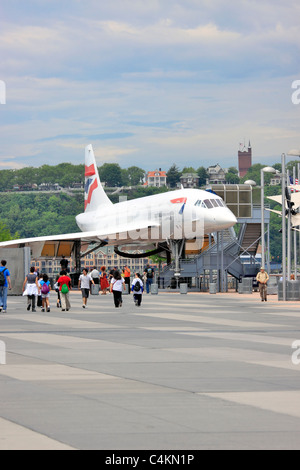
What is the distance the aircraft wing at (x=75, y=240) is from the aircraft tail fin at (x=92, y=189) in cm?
868

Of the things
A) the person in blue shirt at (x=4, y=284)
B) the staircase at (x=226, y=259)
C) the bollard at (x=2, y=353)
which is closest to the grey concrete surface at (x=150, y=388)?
the bollard at (x=2, y=353)

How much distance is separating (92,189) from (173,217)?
2496cm

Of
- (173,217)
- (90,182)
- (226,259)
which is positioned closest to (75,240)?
(173,217)

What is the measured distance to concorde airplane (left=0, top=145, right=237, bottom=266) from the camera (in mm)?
59250

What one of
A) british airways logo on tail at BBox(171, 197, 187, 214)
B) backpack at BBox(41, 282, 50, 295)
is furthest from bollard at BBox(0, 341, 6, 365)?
british airways logo on tail at BBox(171, 197, 187, 214)

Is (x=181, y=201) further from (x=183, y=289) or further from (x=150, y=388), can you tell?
(x=150, y=388)

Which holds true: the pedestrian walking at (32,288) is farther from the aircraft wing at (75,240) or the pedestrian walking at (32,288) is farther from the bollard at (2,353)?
the aircraft wing at (75,240)

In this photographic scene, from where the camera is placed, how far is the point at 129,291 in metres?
54.5

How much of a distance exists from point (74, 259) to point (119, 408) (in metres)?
62.2

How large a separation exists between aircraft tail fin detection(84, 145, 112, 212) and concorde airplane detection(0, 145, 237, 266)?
3.86ft

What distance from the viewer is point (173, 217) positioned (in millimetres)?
61719

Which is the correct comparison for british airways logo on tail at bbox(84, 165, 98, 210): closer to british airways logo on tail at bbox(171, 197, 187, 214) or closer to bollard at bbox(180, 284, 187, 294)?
british airways logo on tail at bbox(171, 197, 187, 214)
